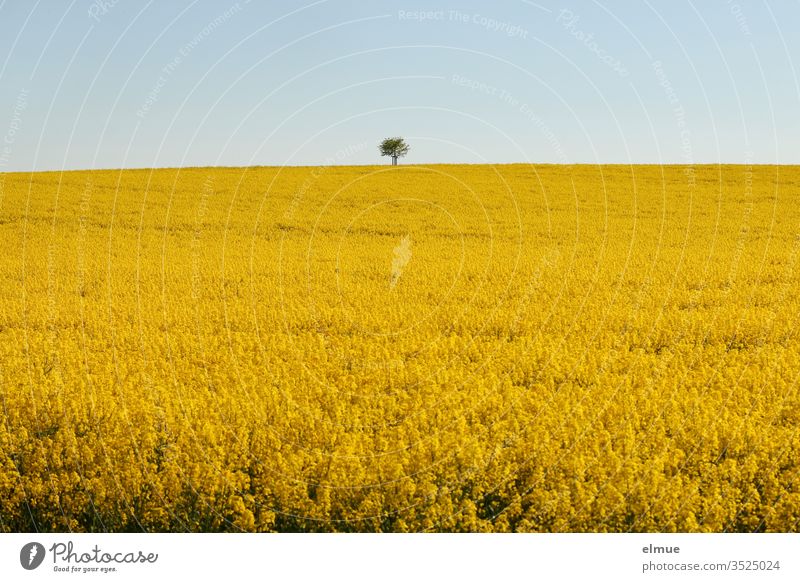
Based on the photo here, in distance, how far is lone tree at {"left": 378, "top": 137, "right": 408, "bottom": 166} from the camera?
63125 millimetres

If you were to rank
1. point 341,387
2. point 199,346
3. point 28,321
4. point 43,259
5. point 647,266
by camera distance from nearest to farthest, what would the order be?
point 341,387 < point 199,346 < point 28,321 < point 647,266 < point 43,259

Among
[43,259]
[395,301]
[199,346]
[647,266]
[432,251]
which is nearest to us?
[199,346]

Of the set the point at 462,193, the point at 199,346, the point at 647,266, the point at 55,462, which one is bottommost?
the point at 55,462

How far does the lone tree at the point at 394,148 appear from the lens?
207ft

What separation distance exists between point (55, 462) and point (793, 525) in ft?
21.0

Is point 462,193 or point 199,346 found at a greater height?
point 462,193

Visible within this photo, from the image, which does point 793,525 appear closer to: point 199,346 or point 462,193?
point 199,346

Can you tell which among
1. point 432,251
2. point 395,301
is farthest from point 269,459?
point 432,251

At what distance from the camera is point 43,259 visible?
66.8 ft
